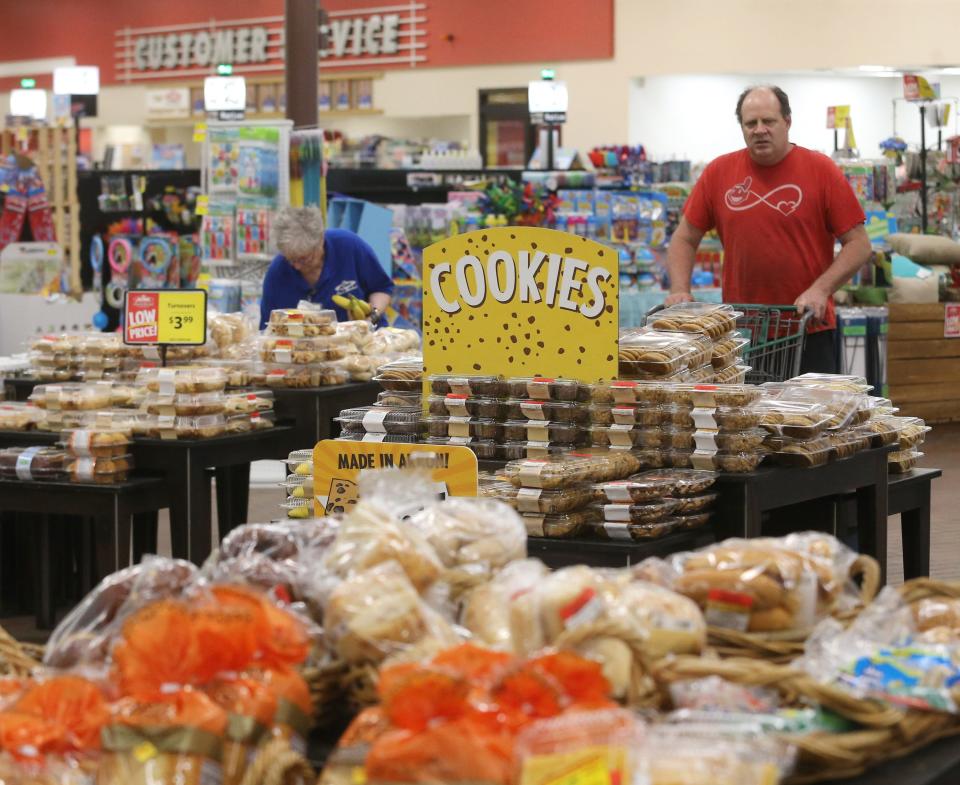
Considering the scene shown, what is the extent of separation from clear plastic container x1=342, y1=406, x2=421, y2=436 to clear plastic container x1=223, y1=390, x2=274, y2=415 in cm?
135

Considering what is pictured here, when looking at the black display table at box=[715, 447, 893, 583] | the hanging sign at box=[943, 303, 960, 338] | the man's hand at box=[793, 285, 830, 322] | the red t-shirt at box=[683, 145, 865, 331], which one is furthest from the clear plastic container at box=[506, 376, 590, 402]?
the hanging sign at box=[943, 303, 960, 338]

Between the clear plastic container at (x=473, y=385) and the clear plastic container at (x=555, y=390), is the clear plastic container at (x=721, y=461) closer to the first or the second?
the clear plastic container at (x=555, y=390)

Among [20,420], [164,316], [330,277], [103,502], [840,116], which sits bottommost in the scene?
[103,502]

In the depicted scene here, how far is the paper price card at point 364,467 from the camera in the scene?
3080mm

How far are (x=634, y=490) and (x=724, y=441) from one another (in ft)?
1.16

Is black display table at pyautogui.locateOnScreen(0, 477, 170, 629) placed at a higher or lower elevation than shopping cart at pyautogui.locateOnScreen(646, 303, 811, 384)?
lower

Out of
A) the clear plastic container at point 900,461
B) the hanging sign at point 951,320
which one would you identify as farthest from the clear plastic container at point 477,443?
the hanging sign at point 951,320

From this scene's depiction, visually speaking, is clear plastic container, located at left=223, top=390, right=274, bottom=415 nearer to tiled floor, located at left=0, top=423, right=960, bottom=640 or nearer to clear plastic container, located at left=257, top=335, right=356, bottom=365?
clear plastic container, located at left=257, top=335, right=356, bottom=365

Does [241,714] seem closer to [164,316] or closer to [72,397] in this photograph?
[72,397]

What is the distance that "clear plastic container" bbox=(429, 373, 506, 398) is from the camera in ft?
11.9

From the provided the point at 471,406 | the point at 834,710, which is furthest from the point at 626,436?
the point at 834,710

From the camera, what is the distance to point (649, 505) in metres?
3.21

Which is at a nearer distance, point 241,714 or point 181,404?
point 241,714

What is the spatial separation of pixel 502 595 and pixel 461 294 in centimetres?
182
